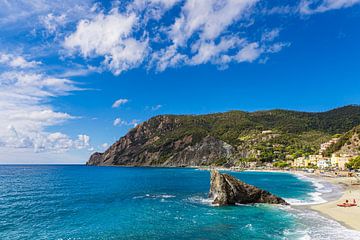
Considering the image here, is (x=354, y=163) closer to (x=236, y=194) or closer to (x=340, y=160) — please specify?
(x=340, y=160)

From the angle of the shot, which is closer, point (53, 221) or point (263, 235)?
point (263, 235)

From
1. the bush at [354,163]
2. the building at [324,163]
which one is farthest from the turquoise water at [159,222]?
the building at [324,163]

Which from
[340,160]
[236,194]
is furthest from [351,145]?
[236,194]

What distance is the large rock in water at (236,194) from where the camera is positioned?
57938mm

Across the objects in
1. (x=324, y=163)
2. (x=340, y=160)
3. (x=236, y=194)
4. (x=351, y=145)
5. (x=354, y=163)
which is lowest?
(x=236, y=194)

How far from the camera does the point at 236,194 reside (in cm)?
5850

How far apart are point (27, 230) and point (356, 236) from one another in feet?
137

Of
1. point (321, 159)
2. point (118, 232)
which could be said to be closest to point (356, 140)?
point (321, 159)

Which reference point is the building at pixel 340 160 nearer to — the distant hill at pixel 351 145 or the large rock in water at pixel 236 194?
the distant hill at pixel 351 145

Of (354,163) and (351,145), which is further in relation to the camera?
(351,145)

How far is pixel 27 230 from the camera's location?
39719mm

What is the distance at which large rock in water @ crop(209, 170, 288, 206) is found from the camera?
5794 centimetres

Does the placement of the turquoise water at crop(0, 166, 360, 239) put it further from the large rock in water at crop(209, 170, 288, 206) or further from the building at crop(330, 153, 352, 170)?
the building at crop(330, 153, 352, 170)

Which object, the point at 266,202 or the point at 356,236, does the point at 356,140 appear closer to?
the point at 266,202
